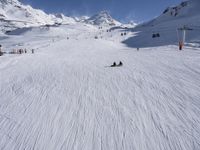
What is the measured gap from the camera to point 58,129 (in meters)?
7.52

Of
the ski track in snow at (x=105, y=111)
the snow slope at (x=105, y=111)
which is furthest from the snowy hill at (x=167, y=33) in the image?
the ski track in snow at (x=105, y=111)

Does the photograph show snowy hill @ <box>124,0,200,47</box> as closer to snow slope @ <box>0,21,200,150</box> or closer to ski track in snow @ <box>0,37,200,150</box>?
snow slope @ <box>0,21,200,150</box>

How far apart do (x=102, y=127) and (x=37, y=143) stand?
2.29m

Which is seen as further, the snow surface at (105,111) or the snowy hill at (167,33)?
the snowy hill at (167,33)

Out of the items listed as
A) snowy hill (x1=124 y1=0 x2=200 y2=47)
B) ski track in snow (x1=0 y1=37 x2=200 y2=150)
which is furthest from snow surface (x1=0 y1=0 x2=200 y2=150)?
snowy hill (x1=124 y1=0 x2=200 y2=47)

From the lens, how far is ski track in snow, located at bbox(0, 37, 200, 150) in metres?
6.72

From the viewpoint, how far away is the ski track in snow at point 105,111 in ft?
22.1

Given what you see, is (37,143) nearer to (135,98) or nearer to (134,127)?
(134,127)

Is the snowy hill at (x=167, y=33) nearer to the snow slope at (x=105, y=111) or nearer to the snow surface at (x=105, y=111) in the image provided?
the snow slope at (x=105, y=111)

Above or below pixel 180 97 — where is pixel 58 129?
below

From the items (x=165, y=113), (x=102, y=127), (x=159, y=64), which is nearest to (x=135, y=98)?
(x=165, y=113)

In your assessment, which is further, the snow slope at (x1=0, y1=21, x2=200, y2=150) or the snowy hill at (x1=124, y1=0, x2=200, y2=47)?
the snowy hill at (x1=124, y1=0, x2=200, y2=47)

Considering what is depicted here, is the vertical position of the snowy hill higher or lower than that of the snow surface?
higher

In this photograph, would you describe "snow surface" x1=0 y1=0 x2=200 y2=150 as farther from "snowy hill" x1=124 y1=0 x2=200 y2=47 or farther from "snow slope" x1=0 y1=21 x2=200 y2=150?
"snowy hill" x1=124 y1=0 x2=200 y2=47
